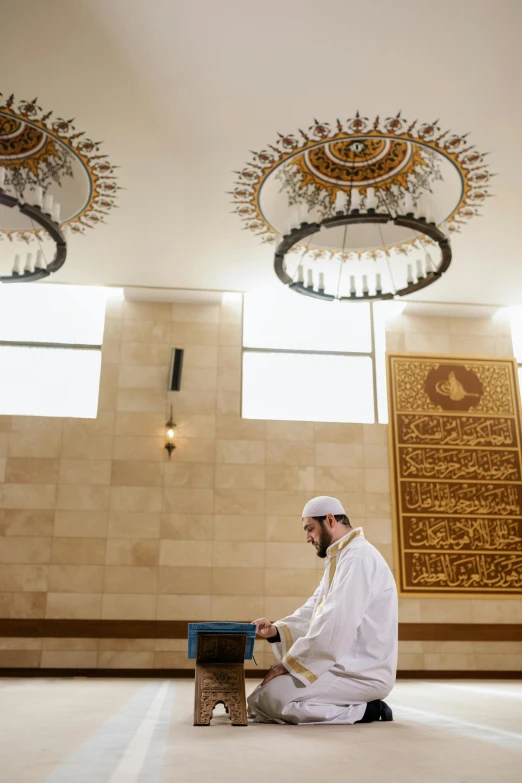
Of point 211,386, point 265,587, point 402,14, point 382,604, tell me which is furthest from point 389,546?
point 402,14

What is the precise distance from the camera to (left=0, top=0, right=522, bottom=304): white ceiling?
4211 millimetres

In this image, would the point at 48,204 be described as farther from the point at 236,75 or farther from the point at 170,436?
the point at 170,436

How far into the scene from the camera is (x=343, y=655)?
3264 mm

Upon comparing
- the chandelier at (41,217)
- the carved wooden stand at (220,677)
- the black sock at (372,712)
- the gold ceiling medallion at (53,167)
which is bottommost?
the black sock at (372,712)

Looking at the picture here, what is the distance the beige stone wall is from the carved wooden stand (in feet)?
11.9

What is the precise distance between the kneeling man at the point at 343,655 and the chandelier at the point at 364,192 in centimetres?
279

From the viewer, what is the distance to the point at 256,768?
220cm

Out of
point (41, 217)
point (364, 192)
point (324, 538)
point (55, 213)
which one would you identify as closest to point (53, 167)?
point (55, 213)

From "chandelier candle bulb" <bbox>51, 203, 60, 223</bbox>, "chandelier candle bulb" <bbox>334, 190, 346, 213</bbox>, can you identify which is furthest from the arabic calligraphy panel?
"chandelier candle bulb" <bbox>51, 203, 60, 223</bbox>

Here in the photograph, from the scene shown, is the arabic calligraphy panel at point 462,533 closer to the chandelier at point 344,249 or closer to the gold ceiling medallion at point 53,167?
the chandelier at point 344,249

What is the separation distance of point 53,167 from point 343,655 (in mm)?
4418

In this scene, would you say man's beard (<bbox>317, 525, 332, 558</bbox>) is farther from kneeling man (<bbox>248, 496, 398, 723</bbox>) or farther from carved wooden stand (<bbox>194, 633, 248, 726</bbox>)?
carved wooden stand (<bbox>194, 633, 248, 726</bbox>)

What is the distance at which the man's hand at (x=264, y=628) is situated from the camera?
330 centimetres

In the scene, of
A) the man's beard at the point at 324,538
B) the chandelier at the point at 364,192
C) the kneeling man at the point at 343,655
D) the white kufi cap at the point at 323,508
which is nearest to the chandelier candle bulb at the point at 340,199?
the chandelier at the point at 364,192
